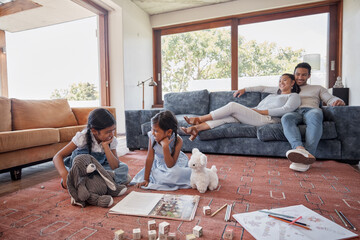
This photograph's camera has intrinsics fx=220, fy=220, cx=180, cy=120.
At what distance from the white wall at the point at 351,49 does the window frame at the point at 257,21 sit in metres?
0.18

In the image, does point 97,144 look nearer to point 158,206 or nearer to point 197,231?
point 158,206

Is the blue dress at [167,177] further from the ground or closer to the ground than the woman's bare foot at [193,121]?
closer to the ground

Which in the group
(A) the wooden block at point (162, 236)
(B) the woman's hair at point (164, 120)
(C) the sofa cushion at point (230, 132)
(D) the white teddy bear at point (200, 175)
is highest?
(B) the woman's hair at point (164, 120)

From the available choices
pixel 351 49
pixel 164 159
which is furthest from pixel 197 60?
pixel 164 159

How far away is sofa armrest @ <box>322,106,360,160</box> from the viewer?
201 centimetres

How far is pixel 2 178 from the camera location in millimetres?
1793

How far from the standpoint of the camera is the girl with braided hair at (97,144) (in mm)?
1276

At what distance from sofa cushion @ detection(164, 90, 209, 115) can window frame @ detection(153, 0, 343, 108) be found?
151 cm

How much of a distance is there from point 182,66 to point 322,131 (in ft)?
10.9

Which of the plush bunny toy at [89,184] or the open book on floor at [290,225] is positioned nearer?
the open book on floor at [290,225]

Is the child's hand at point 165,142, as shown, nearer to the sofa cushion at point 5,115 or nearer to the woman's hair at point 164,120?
the woman's hair at point 164,120

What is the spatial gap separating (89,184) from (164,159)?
458mm

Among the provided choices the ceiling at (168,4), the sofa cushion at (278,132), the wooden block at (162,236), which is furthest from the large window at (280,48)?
the wooden block at (162,236)

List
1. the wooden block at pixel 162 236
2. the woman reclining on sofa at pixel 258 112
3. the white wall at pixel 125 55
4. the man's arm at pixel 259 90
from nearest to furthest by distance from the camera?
the wooden block at pixel 162 236 < the woman reclining on sofa at pixel 258 112 < the man's arm at pixel 259 90 < the white wall at pixel 125 55
